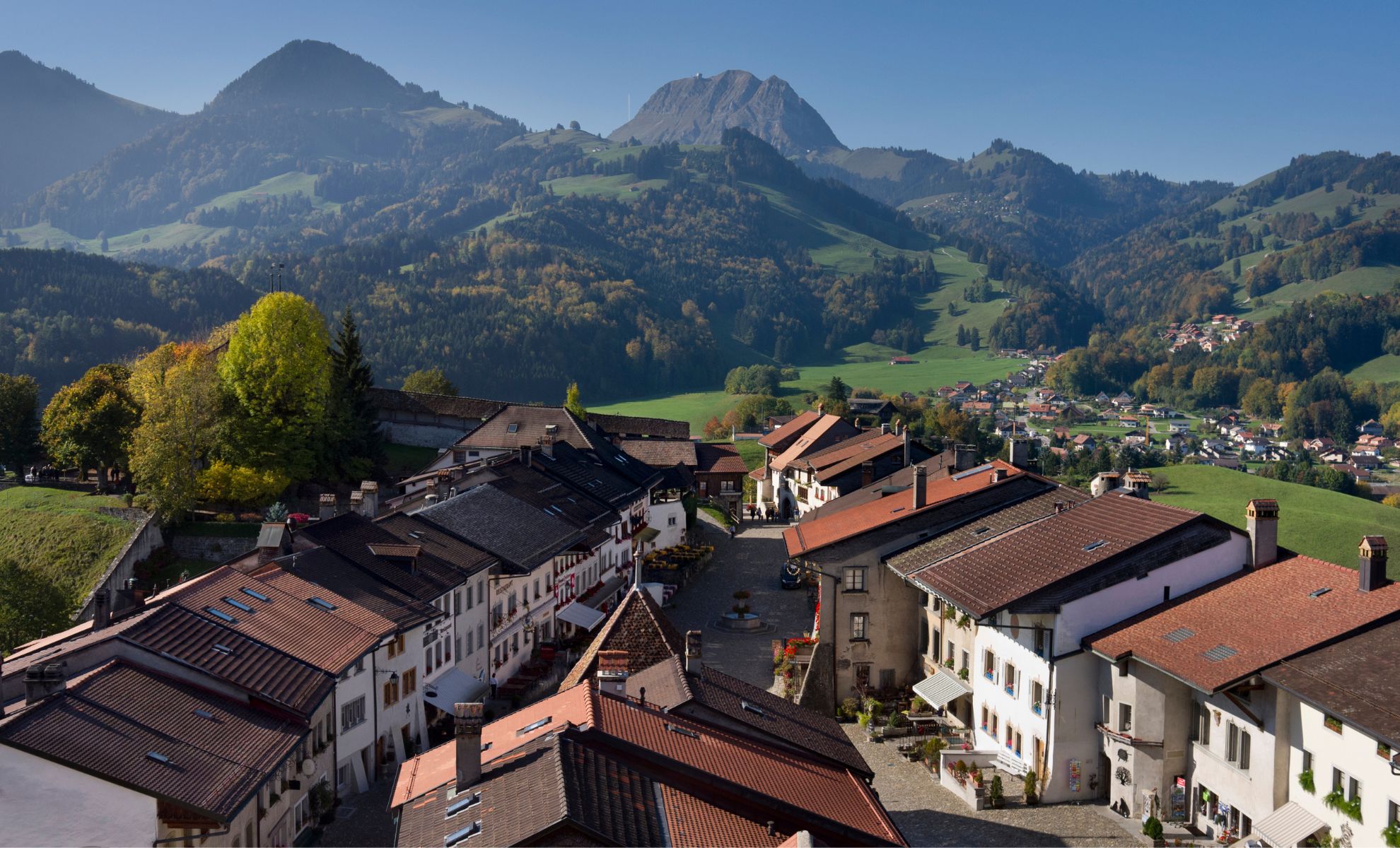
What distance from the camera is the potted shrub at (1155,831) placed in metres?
32.3

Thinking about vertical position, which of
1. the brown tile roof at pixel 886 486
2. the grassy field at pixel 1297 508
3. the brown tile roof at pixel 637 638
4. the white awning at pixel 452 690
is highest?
the brown tile roof at pixel 637 638

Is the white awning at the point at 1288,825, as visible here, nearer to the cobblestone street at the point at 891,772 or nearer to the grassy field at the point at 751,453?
the cobblestone street at the point at 891,772

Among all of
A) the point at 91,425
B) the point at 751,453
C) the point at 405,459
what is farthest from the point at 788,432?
the point at 91,425

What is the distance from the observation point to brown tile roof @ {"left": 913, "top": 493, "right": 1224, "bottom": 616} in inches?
1481

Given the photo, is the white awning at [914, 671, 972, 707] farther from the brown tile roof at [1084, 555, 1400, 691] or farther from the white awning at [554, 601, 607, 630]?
the white awning at [554, 601, 607, 630]

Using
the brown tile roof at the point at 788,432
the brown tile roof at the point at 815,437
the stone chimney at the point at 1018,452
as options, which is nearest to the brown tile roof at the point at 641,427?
the brown tile roof at the point at 788,432

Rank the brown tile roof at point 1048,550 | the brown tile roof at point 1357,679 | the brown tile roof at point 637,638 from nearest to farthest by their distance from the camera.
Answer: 1. the brown tile roof at point 1357,679
2. the brown tile roof at point 637,638
3. the brown tile roof at point 1048,550

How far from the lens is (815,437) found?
99375 millimetres

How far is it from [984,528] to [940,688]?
7.26 metres

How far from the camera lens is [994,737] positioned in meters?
40.3

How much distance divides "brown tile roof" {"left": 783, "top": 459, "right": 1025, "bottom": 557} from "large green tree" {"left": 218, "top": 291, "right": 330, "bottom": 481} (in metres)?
31.4

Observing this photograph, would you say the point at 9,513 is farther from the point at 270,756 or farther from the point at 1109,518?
the point at 1109,518

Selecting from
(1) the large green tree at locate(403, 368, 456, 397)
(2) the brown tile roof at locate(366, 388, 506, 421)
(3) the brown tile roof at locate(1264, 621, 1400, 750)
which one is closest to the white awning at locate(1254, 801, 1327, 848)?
(3) the brown tile roof at locate(1264, 621, 1400, 750)

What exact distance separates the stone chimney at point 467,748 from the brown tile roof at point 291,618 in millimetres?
11156
